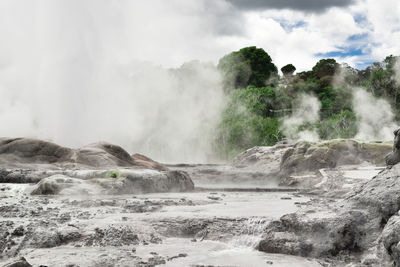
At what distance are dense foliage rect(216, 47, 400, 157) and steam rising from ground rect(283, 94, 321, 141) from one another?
676 millimetres

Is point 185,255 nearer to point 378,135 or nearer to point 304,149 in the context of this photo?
point 304,149

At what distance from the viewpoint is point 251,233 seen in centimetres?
713

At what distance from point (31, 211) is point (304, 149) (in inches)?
644

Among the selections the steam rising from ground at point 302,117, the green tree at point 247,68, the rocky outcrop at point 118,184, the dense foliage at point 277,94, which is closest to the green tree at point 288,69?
the dense foliage at point 277,94

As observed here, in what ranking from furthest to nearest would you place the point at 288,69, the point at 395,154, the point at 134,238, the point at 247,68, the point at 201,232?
the point at 288,69, the point at 247,68, the point at 201,232, the point at 395,154, the point at 134,238

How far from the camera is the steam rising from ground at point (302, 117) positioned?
4428 cm

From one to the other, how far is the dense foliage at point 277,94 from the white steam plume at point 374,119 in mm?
950

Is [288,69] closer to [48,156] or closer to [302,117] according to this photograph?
[302,117]

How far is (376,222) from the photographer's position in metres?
5.92

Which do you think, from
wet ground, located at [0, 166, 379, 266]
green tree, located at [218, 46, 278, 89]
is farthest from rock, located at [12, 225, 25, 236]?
green tree, located at [218, 46, 278, 89]

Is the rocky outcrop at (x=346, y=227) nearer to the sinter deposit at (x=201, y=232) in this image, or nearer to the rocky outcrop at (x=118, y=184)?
the sinter deposit at (x=201, y=232)

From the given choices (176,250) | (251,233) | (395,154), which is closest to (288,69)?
(395,154)

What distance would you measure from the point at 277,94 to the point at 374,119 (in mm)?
14038

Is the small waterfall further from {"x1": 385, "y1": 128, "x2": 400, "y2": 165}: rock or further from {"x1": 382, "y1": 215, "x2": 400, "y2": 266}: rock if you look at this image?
{"x1": 385, "y1": 128, "x2": 400, "y2": 165}: rock
